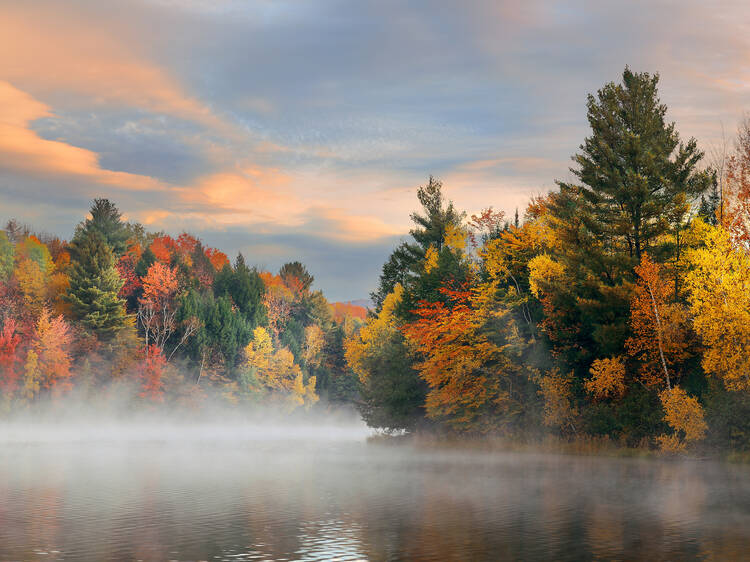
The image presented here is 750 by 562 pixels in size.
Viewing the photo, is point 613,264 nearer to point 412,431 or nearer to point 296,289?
point 412,431

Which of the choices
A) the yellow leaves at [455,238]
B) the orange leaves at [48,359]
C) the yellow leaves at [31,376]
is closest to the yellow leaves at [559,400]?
the yellow leaves at [455,238]

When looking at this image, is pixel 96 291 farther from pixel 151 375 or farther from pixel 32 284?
pixel 151 375

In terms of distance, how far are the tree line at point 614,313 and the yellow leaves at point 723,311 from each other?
8cm

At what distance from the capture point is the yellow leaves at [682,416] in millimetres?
48125

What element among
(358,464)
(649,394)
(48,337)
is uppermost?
(48,337)

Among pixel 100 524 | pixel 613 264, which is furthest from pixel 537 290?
pixel 100 524

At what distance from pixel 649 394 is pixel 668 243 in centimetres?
1039

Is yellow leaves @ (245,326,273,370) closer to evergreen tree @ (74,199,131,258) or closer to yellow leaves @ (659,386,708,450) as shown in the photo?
evergreen tree @ (74,199,131,258)

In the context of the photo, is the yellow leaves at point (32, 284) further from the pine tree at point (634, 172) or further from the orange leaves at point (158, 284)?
the pine tree at point (634, 172)

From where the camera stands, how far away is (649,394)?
52.3 metres

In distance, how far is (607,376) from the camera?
52.0 meters

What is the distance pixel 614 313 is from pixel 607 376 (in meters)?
4.35

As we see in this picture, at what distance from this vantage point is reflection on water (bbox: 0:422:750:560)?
70.0 feet

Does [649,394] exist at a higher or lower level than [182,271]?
lower
